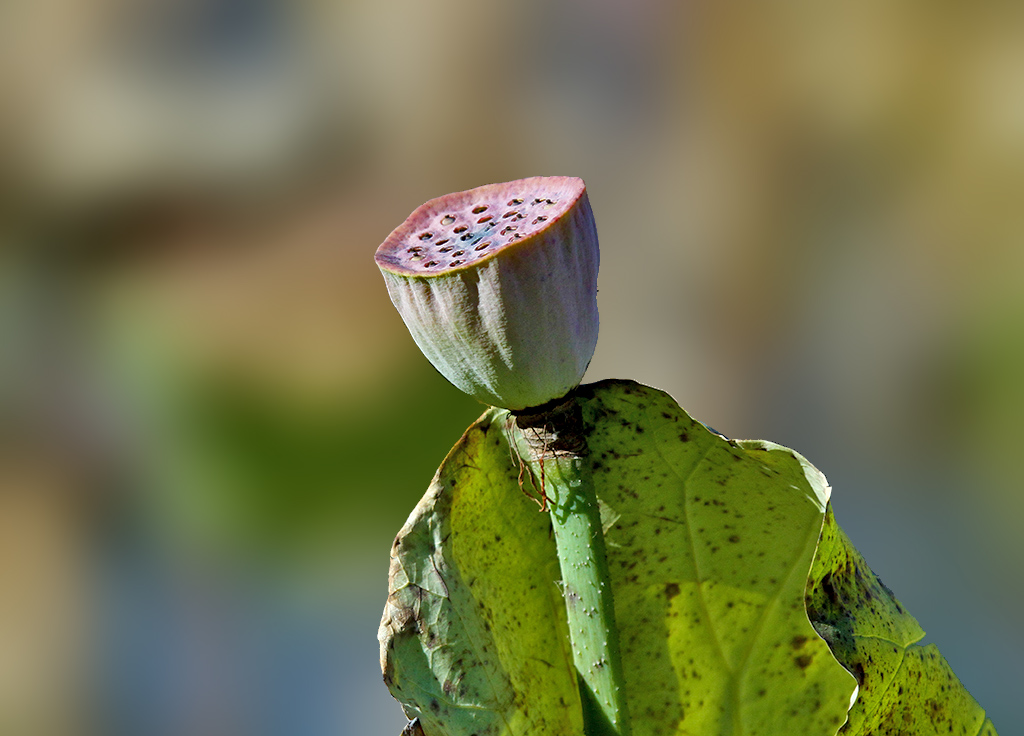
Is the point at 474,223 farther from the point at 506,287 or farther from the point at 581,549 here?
the point at 581,549

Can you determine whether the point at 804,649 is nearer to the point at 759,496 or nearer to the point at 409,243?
the point at 759,496

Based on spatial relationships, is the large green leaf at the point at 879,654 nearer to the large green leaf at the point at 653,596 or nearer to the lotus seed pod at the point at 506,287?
the large green leaf at the point at 653,596

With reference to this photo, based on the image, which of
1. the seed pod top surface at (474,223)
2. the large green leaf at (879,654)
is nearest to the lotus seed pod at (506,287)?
the seed pod top surface at (474,223)

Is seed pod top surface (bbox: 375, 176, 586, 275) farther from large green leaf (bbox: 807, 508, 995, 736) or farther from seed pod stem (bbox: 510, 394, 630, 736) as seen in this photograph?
large green leaf (bbox: 807, 508, 995, 736)

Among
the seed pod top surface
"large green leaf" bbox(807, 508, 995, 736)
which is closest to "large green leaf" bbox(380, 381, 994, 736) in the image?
"large green leaf" bbox(807, 508, 995, 736)

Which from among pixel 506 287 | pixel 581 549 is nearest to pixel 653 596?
pixel 581 549

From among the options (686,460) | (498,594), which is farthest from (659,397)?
(498,594)

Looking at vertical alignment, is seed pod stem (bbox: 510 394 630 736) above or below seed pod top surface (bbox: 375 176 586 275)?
below

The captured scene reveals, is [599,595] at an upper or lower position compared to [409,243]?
lower
